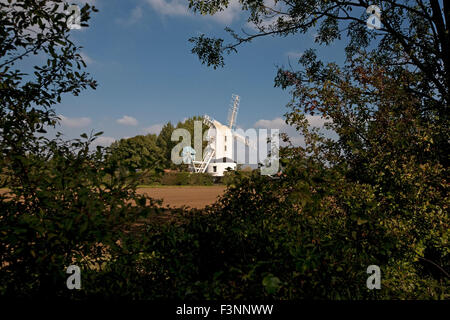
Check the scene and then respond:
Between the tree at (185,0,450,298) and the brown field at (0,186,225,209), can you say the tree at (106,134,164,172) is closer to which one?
the tree at (185,0,450,298)

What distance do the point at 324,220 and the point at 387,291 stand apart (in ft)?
4.86

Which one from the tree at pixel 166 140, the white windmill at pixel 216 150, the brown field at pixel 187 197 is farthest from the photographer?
the tree at pixel 166 140

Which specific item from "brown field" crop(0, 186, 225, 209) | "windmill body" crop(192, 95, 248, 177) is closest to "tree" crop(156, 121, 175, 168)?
"windmill body" crop(192, 95, 248, 177)

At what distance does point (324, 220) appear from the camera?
14.9 ft

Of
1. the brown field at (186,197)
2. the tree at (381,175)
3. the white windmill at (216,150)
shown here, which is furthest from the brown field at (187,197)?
the white windmill at (216,150)

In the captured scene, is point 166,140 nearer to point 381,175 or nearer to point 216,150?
point 216,150

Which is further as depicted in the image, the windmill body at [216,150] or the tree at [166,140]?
the tree at [166,140]

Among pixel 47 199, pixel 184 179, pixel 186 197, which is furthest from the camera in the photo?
pixel 184 179

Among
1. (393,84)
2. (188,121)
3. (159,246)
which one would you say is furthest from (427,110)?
(188,121)

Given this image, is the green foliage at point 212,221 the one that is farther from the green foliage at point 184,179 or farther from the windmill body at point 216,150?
the windmill body at point 216,150

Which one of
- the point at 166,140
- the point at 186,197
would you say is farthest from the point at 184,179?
the point at 166,140

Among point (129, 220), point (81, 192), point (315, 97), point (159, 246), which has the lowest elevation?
point (159, 246)

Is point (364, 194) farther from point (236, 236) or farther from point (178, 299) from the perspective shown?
point (178, 299)

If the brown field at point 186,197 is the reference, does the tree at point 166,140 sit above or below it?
above
